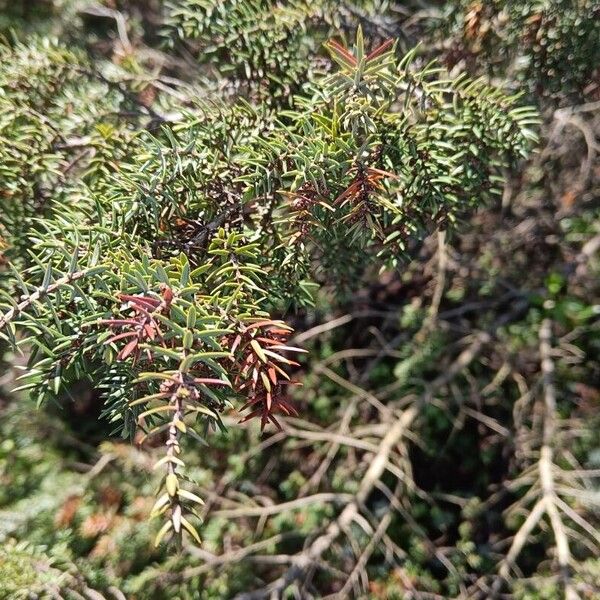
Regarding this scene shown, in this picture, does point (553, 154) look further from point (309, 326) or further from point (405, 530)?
point (405, 530)

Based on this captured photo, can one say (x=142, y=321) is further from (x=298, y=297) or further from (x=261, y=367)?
(x=298, y=297)

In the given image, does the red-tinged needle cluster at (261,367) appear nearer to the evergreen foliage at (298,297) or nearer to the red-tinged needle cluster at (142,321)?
the evergreen foliage at (298,297)

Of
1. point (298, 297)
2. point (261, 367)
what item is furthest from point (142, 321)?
point (298, 297)

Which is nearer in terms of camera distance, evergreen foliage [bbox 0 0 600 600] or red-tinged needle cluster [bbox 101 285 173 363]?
red-tinged needle cluster [bbox 101 285 173 363]

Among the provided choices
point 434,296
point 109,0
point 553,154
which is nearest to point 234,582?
point 434,296

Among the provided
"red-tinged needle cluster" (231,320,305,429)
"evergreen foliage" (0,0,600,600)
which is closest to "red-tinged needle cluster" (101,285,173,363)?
"evergreen foliage" (0,0,600,600)

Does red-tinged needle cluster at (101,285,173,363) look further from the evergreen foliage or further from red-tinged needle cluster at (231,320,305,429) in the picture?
red-tinged needle cluster at (231,320,305,429)

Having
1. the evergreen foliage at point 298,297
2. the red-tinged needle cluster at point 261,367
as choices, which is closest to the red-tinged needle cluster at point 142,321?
the evergreen foliage at point 298,297
